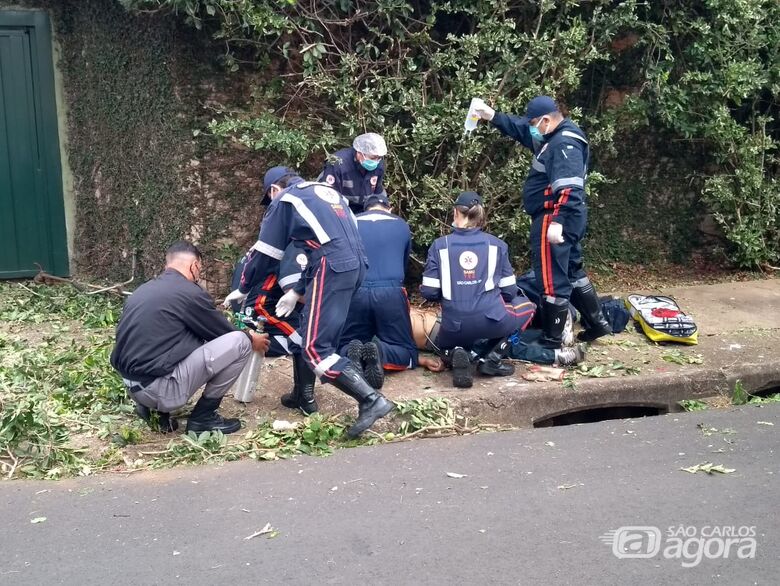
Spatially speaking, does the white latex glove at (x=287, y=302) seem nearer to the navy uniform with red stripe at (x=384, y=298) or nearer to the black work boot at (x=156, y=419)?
the navy uniform with red stripe at (x=384, y=298)

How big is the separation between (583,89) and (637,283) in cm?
A: 200

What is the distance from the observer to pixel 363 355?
6.27 meters

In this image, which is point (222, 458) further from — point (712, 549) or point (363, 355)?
point (712, 549)

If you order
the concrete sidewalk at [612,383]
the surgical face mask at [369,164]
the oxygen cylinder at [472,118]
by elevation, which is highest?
the oxygen cylinder at [472,118]

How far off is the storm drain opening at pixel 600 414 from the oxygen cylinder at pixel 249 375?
1.93 m

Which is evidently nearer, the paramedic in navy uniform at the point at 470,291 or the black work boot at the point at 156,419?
the black work boot at the point at 156,419

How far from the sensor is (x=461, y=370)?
6.30m

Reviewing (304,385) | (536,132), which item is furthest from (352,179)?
(304,385)

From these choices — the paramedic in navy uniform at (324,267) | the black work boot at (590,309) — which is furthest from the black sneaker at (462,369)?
the black work boot at (590,309)

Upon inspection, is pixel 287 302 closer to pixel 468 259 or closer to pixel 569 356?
pixel 468 259

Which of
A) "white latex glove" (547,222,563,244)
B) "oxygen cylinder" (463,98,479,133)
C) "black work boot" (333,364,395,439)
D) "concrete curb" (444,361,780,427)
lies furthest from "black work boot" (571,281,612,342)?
"black work boot" (333,364,395,439)

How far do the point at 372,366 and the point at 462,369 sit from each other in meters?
0.62

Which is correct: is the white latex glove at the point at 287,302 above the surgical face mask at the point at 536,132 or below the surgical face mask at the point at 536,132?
below

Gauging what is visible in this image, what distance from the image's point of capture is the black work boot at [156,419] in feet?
18.2
